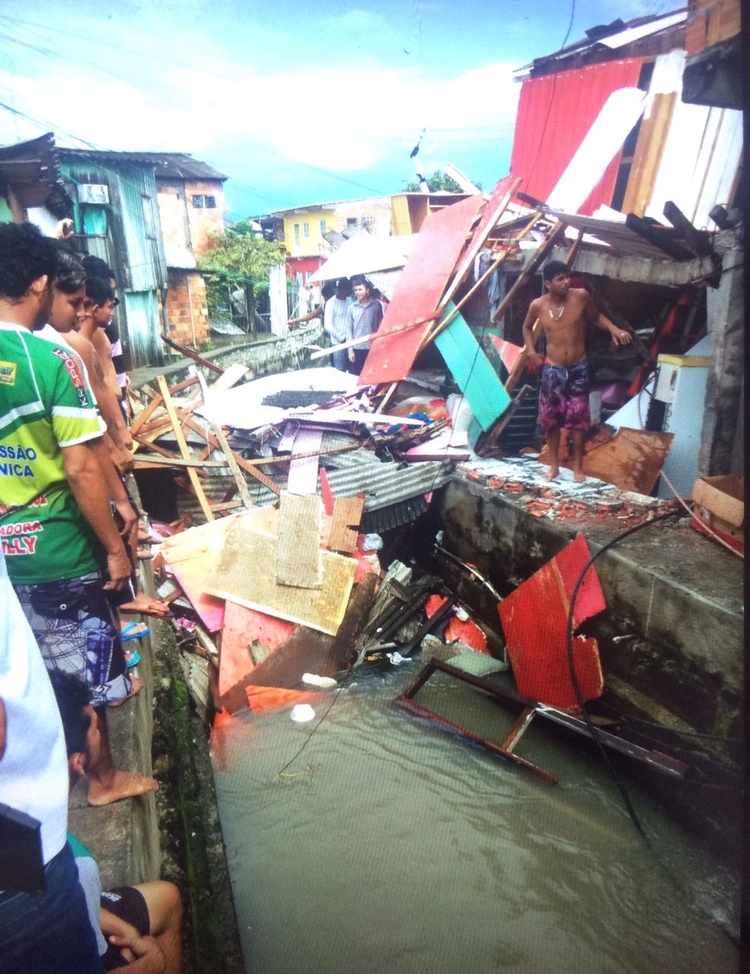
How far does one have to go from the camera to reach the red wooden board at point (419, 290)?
689 cm

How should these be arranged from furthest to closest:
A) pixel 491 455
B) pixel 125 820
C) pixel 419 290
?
pixel 419 290, pixel 491 455, pixel 125 820

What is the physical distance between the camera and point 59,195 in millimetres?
10281

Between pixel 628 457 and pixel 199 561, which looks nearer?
pixel 199 561

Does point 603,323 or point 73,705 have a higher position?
point 603,323

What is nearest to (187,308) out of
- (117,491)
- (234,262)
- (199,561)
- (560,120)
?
(234,262)

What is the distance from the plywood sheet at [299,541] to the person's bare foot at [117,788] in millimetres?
2656

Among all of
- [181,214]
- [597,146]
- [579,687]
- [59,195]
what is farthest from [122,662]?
[181,214]

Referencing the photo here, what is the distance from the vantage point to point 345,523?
5.55 m

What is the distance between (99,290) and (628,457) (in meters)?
4.63

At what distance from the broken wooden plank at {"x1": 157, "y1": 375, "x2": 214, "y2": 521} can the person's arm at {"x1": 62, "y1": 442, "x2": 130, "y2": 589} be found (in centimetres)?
371

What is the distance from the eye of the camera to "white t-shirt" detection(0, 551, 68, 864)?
39.2 inches

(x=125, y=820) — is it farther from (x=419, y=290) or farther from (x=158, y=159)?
(x=158, y=159)

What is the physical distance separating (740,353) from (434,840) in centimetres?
406

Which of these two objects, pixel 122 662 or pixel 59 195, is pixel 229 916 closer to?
pixel 122 662
